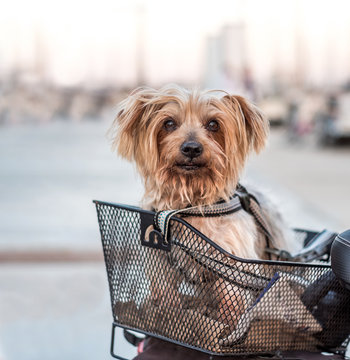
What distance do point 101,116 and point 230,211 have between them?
78.5ft

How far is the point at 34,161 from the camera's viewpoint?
10.5 metres

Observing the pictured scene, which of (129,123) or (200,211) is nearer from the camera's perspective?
(200,211)

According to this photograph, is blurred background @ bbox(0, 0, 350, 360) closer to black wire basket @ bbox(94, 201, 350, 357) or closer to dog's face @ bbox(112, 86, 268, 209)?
dog's face @ bbox(112, 86, 268, 209)

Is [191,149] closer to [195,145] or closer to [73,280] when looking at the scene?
[195,145]

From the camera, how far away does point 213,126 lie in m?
2.04

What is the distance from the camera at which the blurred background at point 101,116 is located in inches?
156

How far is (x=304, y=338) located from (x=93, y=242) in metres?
3.54

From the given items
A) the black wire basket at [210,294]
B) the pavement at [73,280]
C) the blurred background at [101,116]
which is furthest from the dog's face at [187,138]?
the blurred background at [101,116]

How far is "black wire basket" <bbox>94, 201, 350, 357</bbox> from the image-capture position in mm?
1569

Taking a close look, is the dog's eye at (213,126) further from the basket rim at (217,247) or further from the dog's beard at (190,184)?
the basket rim at (217,247)

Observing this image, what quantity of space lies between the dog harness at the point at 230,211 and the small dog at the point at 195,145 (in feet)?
0.11

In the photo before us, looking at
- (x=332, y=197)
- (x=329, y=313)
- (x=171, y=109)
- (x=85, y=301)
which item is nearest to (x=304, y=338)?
(x=329, y=313)

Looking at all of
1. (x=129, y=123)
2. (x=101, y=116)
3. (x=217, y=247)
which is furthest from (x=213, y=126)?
(x=101, y=116)

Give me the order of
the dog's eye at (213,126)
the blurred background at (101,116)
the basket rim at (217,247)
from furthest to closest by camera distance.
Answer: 1. the blurred background at (101,116)
2. the dog's eye at (213,126)
3. the basket rim at (217,247)
